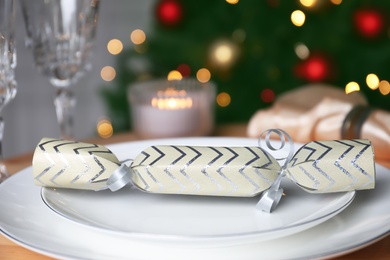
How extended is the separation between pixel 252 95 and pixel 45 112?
1.16 metres

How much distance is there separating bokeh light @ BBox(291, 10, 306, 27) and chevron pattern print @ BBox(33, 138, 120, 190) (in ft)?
3.68

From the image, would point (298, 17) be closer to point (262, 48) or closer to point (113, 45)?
point (262, 48)

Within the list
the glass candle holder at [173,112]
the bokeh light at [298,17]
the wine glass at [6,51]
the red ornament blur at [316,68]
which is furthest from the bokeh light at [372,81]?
the wine glass at [6,51]

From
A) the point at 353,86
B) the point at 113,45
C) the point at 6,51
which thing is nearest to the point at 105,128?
the point at 113,45

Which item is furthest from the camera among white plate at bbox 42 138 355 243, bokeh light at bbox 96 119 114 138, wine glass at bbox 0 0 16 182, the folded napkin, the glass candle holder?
bokeh light at bbox 96 119 114 138

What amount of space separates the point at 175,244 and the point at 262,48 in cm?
126

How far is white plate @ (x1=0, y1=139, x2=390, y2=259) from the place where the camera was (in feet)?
1.64

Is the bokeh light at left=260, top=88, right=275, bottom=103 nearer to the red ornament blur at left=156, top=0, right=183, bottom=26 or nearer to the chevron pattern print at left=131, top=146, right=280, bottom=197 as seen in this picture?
the red ornament blur at left=156, top=0, right=183, bottom=26

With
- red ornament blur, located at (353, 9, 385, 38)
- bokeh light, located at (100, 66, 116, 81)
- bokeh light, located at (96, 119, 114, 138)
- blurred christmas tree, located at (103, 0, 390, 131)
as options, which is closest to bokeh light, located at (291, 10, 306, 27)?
blurred christmas tree, located at (103, 0, 390, 131)

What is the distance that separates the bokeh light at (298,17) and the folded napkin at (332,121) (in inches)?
22.3

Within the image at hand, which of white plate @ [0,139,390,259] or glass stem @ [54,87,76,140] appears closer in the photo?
white plate @ [0,139,390,259]

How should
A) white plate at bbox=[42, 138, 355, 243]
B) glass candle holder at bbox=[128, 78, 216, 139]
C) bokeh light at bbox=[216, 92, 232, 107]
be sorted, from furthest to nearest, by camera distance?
bokeh light at bbox=[216, 92, 232, 107] → glass candle holder at bbox=[128, 78, 216, 139] → white plate at bbox=[42, 138, 355, 243]

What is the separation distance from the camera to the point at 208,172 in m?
0.58

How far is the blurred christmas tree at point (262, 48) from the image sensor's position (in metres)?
1.58
